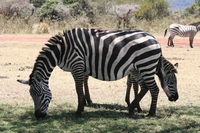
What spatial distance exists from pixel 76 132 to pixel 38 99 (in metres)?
1.06

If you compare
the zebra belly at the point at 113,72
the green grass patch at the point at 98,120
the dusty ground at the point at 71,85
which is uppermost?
the zebra belly at the point at 113,72

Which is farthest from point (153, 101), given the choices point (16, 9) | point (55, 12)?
point (16, 9)

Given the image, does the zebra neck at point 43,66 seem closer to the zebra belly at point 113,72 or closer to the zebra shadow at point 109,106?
the zebra belly at point 113,72

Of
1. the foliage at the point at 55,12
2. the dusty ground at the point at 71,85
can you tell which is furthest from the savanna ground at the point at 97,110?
the foliage at the point at 55,12

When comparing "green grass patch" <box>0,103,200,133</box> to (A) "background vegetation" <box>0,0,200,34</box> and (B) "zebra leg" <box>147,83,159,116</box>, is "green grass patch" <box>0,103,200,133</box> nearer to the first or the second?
(B) "zebra leg" <box>147,83,159,116</box>

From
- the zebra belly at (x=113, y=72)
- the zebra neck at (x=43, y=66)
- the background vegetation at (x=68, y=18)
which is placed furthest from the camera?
the background vegetation at (x=68, y=18)

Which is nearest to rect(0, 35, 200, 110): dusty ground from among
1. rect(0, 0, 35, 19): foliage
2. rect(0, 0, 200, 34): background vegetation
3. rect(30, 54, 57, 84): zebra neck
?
rect(30, 54, 57, 84): zebra neck

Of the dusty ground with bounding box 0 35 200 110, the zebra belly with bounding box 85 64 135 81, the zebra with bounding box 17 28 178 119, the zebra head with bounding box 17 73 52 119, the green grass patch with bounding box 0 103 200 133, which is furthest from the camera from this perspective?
the dusty ground with bounding box 0 35 200 110

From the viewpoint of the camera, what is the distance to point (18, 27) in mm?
32594

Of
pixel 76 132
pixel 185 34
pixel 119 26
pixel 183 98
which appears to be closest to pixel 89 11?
pixel 119 26

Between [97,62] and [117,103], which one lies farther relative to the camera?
[117,103]

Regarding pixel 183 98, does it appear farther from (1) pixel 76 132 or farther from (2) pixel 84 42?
(1) pixel 76 132

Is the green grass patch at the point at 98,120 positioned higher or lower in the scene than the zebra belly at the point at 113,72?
lower

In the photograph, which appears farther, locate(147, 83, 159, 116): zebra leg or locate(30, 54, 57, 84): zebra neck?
locate(147, 83, 159, 116): zebra leg
